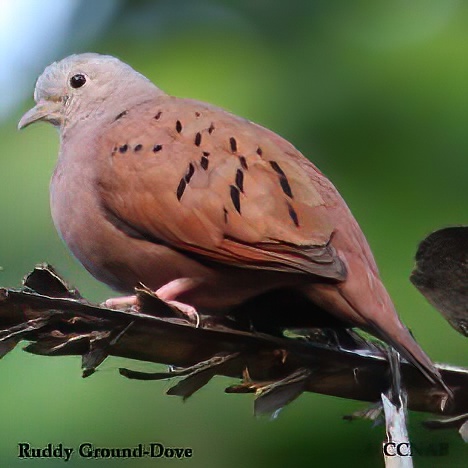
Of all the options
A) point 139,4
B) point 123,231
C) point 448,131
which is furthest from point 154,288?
point 139,4

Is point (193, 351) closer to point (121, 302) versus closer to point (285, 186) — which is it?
point (121, 302)

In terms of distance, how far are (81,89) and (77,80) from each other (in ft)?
0.08

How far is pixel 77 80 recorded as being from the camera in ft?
6.94

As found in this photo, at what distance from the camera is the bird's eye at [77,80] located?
2.11m

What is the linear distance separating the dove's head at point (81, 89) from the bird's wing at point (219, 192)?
160 mm

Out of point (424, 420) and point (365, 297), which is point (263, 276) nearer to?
point (365, 297)

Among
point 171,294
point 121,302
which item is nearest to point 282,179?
point 171,294

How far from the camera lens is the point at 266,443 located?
1940 millimetres

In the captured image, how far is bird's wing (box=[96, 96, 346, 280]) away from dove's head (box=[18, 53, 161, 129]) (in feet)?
0.52

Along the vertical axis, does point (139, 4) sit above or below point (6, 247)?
above

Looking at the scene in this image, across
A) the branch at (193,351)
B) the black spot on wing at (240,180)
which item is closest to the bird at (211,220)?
the black spot on wing at (240,180)

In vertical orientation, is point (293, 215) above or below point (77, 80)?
Answer: below

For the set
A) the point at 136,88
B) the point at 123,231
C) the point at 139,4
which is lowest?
the point at 123,231

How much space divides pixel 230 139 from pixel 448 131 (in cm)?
76
